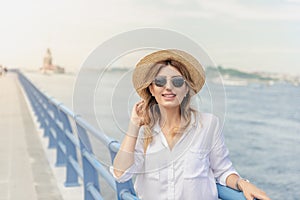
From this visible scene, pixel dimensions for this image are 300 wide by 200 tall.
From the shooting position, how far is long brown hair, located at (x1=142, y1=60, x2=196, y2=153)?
175cm

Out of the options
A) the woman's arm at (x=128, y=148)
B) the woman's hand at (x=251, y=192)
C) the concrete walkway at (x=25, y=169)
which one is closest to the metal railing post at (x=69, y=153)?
the concrete walkway at (x=25, y=169)

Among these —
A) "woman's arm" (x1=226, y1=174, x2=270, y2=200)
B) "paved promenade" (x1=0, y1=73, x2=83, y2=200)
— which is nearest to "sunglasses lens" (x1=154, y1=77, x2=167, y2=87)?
"woman's arm" (x1=226, y1=174, x2=270, y2=200)

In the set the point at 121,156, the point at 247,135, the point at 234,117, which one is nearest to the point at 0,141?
the point at 121,156

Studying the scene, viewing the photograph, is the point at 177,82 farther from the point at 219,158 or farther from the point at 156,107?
the point at 219,158

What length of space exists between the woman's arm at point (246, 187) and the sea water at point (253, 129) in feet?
0.54

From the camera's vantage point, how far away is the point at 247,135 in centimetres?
6419

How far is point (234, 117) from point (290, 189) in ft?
112

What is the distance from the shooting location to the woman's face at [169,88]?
A: 1.72 m

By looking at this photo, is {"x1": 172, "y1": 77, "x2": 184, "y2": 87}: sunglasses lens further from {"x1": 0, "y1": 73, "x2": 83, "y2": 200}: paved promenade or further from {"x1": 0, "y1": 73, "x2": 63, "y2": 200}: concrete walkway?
{"x1": 0, "y1": 73, "x2": 63, "y2": 200}: concrete walkway

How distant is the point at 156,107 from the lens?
1.87 metres

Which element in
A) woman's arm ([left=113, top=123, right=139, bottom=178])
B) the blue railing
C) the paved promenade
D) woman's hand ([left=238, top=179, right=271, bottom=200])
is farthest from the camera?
the paved promenade

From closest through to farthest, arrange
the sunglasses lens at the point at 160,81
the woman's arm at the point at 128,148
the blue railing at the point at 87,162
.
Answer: the sunglasses lens at the point at 160,81
the woman's arm at the point at 128,148
the blue railing at the point at 87,162

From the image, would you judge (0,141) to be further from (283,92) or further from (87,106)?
(283,92)

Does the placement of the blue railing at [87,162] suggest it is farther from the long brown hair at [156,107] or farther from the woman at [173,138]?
the long brown hair at [156,107]
